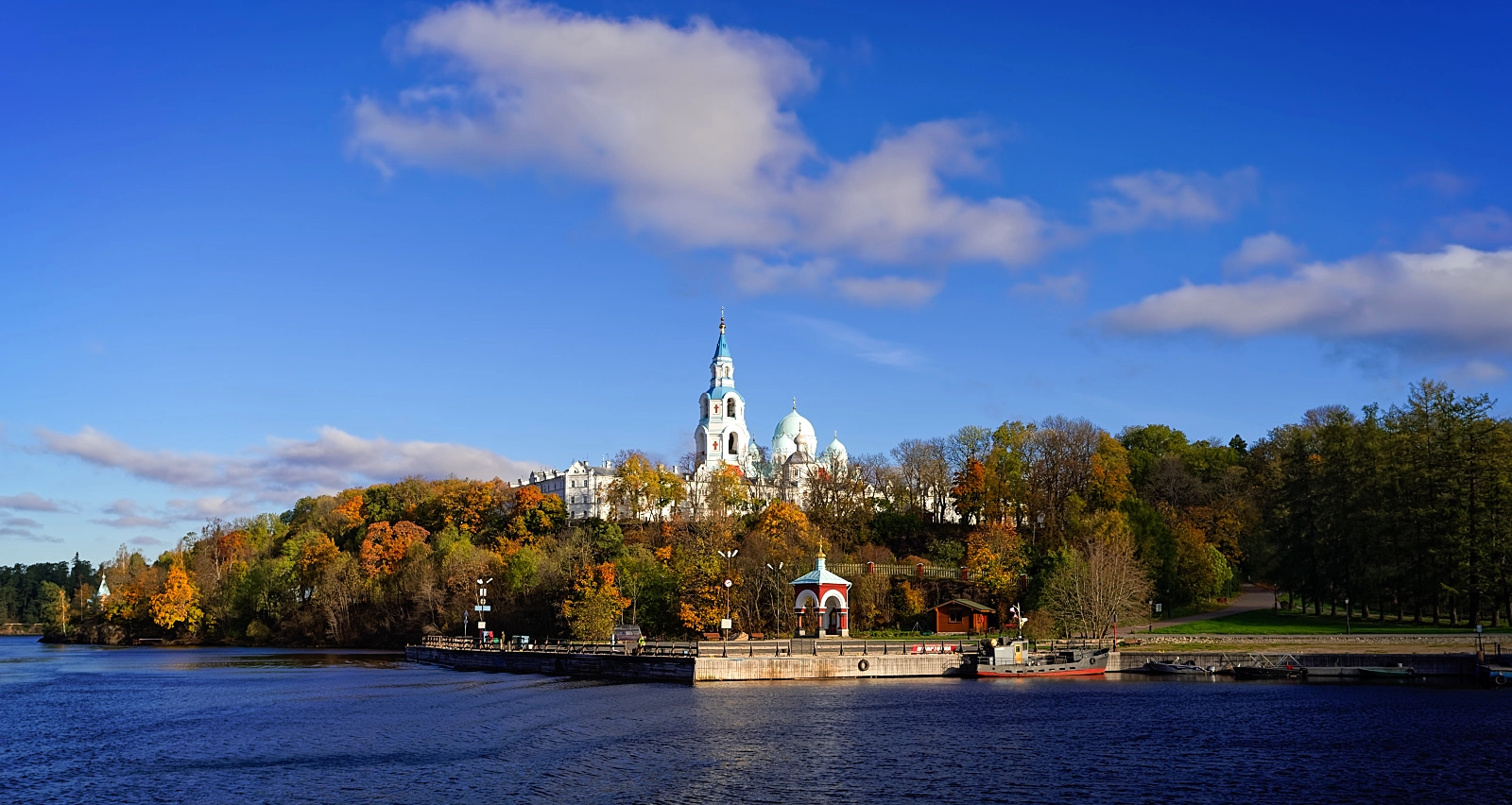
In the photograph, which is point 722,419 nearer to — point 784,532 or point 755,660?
point 784,532

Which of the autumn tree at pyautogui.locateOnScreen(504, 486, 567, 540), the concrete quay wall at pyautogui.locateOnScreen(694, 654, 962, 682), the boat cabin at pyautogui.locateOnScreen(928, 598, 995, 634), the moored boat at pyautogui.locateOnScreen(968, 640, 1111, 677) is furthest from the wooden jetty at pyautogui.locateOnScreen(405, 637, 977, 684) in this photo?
the autumn tree at pyautogui.locateOnScreen(504, 486, 567, 540)

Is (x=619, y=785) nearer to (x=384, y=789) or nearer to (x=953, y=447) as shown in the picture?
(x=384, y=789)

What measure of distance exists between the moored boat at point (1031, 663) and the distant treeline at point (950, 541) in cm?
944

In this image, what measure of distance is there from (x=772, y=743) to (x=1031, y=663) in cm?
2945

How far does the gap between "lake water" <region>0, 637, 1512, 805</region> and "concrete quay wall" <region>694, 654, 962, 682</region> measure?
3.99ft

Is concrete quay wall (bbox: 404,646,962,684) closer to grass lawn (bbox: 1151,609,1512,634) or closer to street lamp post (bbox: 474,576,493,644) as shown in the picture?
street lamp post (bbox: 474,576,493,644)

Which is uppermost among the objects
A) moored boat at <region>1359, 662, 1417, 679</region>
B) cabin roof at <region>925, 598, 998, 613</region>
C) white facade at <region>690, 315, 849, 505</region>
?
white facade at <region>690, 315, 849, 505</region>

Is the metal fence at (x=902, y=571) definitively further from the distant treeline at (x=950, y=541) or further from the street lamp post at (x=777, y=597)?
the street lamp post at (x=777, y=597)

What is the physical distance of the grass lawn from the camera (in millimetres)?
77812

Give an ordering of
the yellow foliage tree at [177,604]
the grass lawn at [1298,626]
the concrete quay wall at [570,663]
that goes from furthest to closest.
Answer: the yellow foliage tree at [177,604] → the grass lawn at [1298,626] → the concrete quay wall at [570,663]

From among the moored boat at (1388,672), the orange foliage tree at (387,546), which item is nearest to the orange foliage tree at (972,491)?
the moored boat at (1388,672)

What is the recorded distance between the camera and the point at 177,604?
5300 inches

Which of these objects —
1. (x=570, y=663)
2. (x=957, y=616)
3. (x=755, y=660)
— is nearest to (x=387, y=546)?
(x=570, y=663)

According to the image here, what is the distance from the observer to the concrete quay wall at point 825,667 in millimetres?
64438
